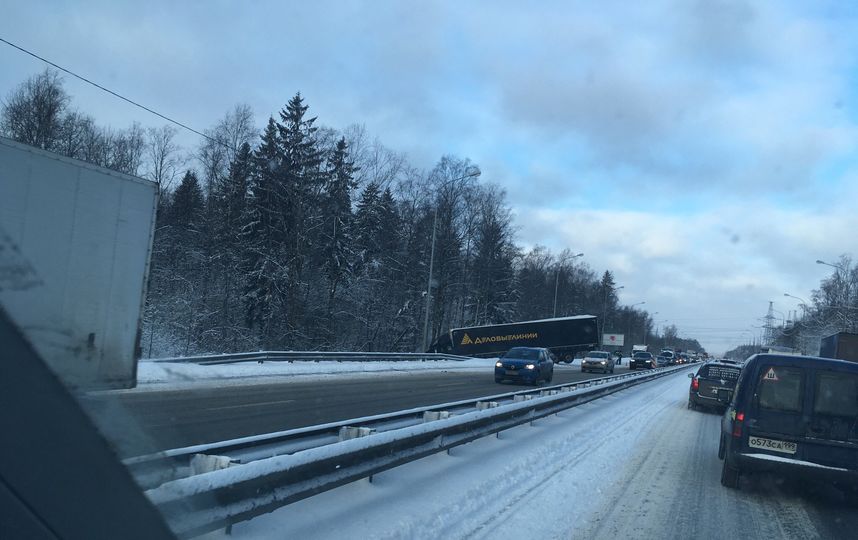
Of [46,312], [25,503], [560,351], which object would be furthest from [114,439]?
[560,351]

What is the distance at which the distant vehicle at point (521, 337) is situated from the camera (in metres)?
50.4

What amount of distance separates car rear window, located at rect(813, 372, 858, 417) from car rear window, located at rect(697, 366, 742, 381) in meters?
13.5

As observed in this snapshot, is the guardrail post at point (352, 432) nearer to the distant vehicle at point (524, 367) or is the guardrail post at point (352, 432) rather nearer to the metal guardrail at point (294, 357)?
the metal guardrail at point (294, 357)

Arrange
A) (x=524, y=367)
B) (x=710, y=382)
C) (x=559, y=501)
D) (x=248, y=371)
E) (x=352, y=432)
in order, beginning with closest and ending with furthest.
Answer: (x=559, y=501), (x=352, y=432), (x=710, y=382), (x=248, y=371), (x=524, y=367)

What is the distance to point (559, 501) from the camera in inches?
284

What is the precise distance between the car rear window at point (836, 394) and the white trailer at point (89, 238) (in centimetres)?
813

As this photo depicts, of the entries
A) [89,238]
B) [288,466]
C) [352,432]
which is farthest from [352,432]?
[89,238]

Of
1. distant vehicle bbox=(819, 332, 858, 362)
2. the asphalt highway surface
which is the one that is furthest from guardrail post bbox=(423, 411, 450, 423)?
distant vehicle bbox=(819, 332, 858, 362)

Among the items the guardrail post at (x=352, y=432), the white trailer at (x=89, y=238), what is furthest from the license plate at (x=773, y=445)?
the white trailer at (x=89, y=238)

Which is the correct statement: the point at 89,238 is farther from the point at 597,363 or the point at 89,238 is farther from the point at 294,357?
the point at 597,363

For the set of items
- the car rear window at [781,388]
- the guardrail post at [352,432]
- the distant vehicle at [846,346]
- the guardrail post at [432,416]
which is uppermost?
the distant vehicle at [846,346]

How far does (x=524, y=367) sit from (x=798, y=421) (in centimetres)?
1881

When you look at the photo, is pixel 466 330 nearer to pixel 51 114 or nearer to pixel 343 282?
pixel 343 282

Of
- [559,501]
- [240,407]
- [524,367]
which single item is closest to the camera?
[559,501]
